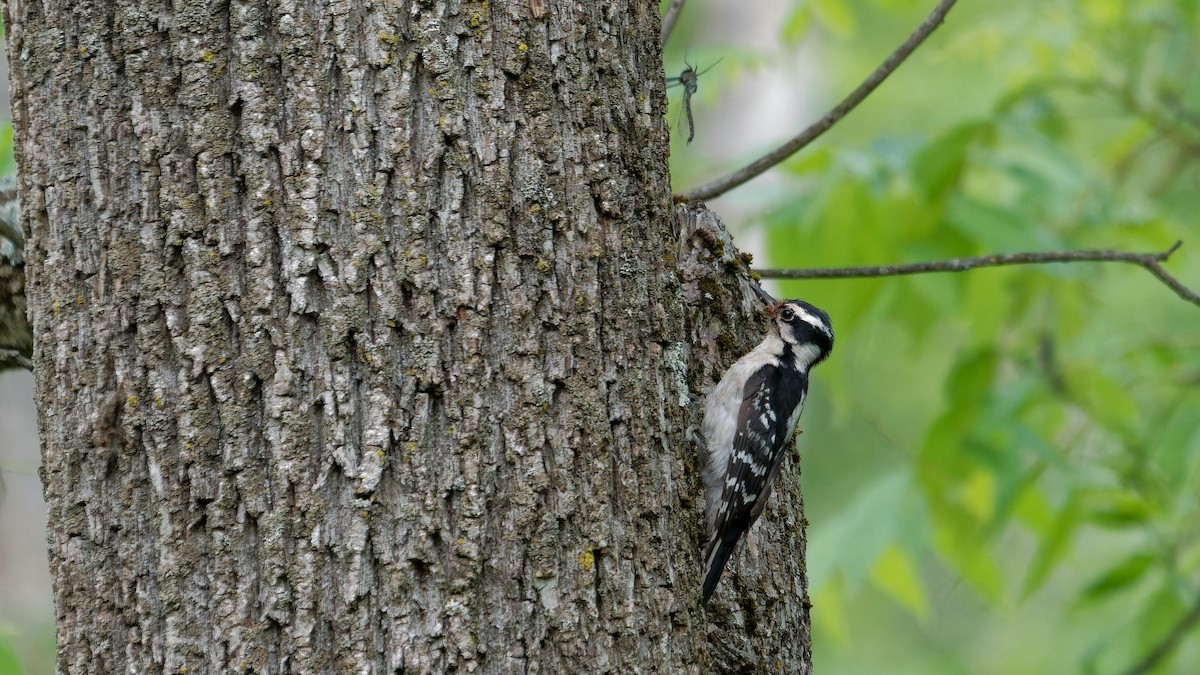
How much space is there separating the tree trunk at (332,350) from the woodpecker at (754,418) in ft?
2.07

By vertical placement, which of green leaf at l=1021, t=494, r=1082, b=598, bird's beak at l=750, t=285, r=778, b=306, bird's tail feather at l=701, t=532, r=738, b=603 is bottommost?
bird's tail feather at l=701, t=532, r=738, b=603

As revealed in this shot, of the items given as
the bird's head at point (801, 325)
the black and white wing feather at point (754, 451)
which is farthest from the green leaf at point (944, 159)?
the black and white wing feather at point (754, 451)

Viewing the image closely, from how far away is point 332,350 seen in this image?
1.96m

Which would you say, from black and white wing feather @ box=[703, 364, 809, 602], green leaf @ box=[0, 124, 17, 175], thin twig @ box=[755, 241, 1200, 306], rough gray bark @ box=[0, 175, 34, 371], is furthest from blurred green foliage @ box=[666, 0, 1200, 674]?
green leaf @ box=[0, 124, 17, 175]

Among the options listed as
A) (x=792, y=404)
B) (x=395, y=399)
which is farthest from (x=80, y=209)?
(x=792, y=404)

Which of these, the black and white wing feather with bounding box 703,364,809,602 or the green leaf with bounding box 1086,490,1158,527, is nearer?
the black and white wing feather with bounding box 703,364,809,602

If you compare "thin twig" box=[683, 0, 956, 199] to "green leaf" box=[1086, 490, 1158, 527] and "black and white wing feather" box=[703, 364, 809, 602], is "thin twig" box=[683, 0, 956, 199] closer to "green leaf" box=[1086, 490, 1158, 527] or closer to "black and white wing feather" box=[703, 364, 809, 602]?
"black and white wing feather" box=[703, 364, 809, 602]

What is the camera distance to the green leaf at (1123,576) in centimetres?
501

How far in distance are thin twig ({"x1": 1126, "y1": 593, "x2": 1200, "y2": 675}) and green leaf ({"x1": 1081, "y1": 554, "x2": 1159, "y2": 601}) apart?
47 cm

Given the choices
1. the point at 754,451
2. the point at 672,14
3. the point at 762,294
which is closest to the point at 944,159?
the point at 672,14

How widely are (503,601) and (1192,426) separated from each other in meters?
3.86

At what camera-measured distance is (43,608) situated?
10828 mm

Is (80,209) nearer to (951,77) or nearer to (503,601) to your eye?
(503,601)

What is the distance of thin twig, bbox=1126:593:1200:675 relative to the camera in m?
5.28
